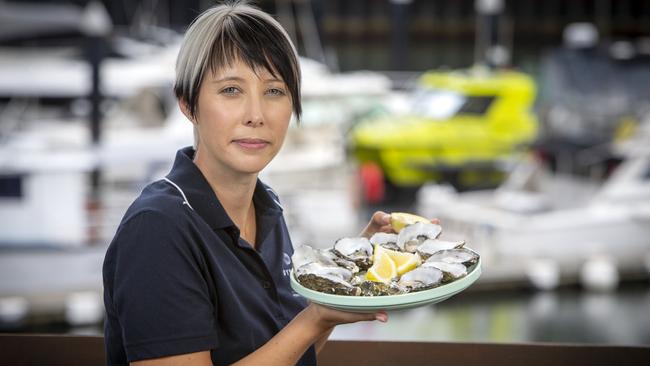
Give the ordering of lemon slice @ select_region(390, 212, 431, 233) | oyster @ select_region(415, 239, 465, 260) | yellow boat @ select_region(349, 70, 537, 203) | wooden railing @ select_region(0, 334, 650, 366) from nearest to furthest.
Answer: oyster @ select_region(415, 239, 465, 260) < lemon slice @ select_region(390, 212, 431, 233) < wooden railing @ select_region(0, 334, 650, 366) < yellow boat @ select_region(349, 70, 537, 203)

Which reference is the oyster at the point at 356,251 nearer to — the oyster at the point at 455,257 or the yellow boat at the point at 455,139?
the oyster at the point at 455,257

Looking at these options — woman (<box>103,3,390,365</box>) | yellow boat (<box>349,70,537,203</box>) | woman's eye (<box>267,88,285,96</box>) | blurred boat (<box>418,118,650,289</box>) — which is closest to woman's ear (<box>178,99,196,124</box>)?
woman (<box>103,3,390,365</box>)

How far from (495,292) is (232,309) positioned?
23.1ft

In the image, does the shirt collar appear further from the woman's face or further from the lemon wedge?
the lemon wedge

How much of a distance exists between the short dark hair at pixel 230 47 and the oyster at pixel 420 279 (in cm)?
33

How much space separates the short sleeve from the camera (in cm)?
121

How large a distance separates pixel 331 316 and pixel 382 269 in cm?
15

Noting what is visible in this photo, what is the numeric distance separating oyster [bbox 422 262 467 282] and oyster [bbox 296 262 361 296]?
13 centimetres

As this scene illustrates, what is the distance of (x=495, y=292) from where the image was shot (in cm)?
812

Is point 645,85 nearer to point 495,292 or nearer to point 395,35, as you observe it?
point 395,35

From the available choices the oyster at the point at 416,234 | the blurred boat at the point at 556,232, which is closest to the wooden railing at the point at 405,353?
the oyster at the point at 416,234

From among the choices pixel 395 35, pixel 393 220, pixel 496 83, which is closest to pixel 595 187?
pixel 496 83

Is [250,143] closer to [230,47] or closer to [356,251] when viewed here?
[230,47]

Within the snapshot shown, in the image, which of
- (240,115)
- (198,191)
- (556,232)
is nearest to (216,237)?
(198,191)
